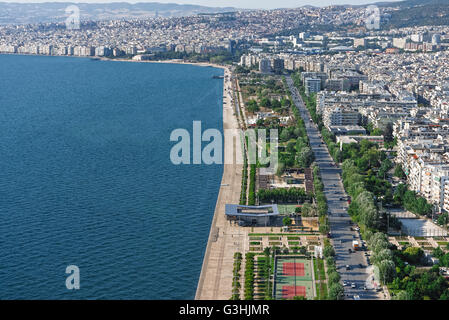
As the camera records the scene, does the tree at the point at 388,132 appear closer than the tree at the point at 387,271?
No

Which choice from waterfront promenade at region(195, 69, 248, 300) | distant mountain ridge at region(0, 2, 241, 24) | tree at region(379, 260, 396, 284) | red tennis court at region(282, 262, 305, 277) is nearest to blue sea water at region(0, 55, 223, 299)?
waterfront promenade at region(195, 69, 248, 300)

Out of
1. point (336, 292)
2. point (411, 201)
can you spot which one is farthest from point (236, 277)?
point (411, 201)

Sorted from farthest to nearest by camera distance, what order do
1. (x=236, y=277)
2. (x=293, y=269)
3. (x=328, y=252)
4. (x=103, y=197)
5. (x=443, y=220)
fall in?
(x=103, y=197)
(x=443, y=220)
(x=328, y=252)
(x=293, y=269)
(x=236, y=277)

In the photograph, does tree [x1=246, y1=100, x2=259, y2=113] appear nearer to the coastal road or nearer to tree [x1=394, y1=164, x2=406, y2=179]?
the coastal road

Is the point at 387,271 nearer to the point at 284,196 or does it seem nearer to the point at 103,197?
the point at 284,196

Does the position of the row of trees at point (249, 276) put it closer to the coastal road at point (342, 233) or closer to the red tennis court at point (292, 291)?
the red tennis court at point (292, 291)

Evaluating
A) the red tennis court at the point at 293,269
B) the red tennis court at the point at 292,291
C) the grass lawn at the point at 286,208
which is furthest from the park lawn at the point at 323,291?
the grass lawn at the point at 286,208
